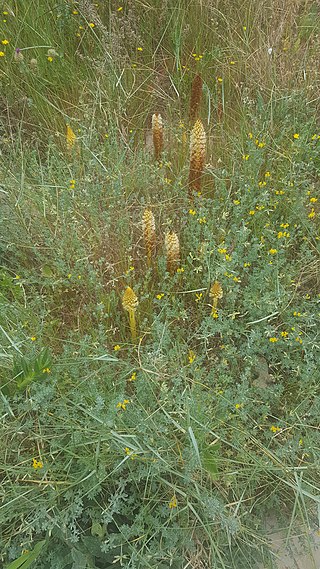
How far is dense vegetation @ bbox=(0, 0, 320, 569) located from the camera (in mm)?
1567

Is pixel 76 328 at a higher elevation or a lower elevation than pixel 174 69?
lower

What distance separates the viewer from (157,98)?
2.88 m

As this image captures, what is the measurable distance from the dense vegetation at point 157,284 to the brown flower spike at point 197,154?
2 centimetres

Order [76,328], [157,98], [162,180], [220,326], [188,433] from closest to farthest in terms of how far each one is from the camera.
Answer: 1. [188,433]
2. [220,326]
3. [76,328]
4. [162,180]
5. [157,98]

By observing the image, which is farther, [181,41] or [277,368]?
[181,41]

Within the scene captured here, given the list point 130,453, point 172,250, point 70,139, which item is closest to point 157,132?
point 70,139

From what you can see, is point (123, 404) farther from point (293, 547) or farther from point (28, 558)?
point (293, 547)

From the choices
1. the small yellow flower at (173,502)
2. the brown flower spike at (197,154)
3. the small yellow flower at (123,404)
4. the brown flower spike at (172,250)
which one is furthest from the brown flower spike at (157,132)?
the small yellow flower at (173,502)

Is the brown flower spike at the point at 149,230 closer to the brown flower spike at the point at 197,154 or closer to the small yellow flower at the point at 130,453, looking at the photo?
the brown flower spike at the point at 197,154

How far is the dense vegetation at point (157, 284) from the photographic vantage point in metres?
1.57

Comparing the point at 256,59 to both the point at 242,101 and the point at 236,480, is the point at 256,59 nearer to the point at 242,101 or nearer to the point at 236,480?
the point at 242,101

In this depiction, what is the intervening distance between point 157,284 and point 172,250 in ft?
0.78

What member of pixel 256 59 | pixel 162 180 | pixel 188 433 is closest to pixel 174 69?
pixel 256 59

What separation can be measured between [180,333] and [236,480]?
58cm
